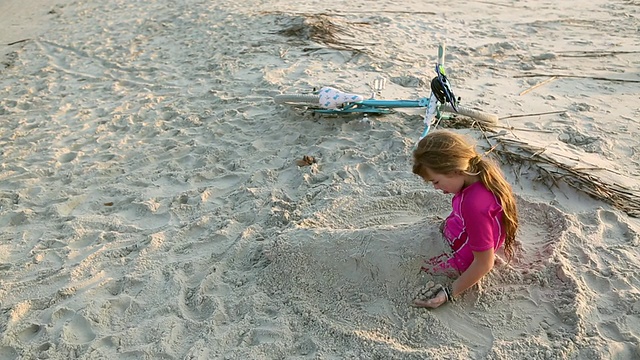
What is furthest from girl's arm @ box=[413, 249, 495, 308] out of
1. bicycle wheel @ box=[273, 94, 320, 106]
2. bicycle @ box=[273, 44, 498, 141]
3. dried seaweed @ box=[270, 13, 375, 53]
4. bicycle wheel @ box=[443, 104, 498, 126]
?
dried seaweed @ box=[270, 13, 375, 53]

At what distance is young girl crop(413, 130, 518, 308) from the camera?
7.68ft

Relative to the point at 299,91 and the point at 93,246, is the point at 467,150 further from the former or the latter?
the point at 299,91

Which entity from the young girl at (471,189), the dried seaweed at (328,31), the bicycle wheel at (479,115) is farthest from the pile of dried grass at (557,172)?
the dried seaweed at (328,31)

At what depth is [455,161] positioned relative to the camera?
7.64 feet

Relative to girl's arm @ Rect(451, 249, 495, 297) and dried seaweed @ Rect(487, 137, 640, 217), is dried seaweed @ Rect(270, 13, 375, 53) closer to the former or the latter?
dried seaweed @ Rect(487, 137, 640, 217)

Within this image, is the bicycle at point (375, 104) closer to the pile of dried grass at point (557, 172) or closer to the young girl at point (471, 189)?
the pile of dried grass at point (557, 172)

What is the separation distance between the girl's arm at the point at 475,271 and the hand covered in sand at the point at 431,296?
64 mm

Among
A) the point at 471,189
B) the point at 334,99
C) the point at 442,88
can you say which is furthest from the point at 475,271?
the point at 334,99

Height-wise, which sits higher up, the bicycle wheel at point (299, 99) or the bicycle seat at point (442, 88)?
the bicycle seat at point (442, 88)

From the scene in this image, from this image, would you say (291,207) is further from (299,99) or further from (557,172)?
(557,172)

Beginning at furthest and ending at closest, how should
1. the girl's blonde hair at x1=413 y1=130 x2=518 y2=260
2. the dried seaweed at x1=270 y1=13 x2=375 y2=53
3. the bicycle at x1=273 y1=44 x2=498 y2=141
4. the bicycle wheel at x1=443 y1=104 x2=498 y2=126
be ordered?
1. the dried seaweed at x1=270 y1=13 x2=375 y2=53
2. the bicycle wheel at x1=443 y1=104 x2=498 y2=126
3. the bicycle at x1=273 y1=44 x2=498 y2=141
4. the girl's blonde hair at x1=413 y1=130 x2=518 y2=260

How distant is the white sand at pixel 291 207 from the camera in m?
2.62

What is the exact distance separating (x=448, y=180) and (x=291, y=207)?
4.71ft

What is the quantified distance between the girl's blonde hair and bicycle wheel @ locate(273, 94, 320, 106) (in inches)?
87.8
